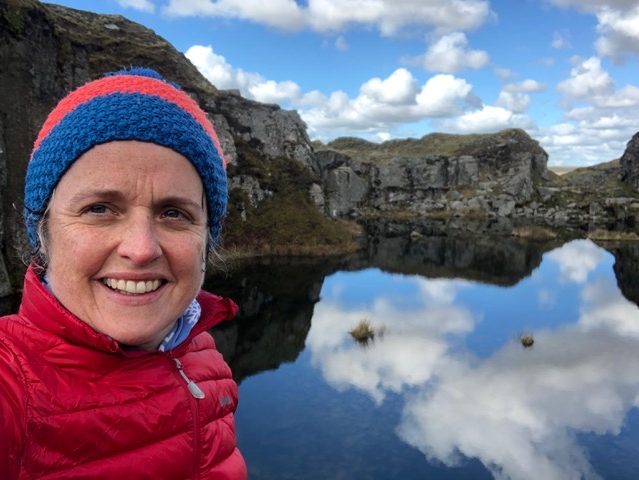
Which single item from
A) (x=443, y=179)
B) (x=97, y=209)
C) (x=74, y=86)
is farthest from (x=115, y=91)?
(x=443, y=179)

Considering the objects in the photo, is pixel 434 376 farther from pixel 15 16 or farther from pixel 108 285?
pixel 15 16

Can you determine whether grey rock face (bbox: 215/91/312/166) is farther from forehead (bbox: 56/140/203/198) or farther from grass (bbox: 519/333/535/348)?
forehead (bbox: 56/140/203/198)

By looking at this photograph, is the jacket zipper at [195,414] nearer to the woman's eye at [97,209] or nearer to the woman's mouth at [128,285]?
the woman's mouth at [128,285]

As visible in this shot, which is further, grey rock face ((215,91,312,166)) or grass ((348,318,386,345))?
grey rock face ((215,91,312,166))

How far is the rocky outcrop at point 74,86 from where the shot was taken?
30.6 metres

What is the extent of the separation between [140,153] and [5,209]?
3393 centimetres

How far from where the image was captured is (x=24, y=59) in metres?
33.4

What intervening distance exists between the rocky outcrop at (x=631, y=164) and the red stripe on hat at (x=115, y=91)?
479 ft

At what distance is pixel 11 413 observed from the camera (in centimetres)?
190

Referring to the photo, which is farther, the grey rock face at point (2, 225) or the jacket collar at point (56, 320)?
the grey rock face at point (2, 225)

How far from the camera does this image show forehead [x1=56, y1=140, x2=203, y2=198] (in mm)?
2207

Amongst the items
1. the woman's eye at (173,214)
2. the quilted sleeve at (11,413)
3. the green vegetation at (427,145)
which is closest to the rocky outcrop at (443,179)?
the green vegetation at (427,145)

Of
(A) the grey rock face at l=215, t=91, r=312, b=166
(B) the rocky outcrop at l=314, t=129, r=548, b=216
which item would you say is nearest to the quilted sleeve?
(A) the grey rock face at l=215, t=91, r=312, b=166

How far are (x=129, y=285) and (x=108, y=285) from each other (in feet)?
0.36
